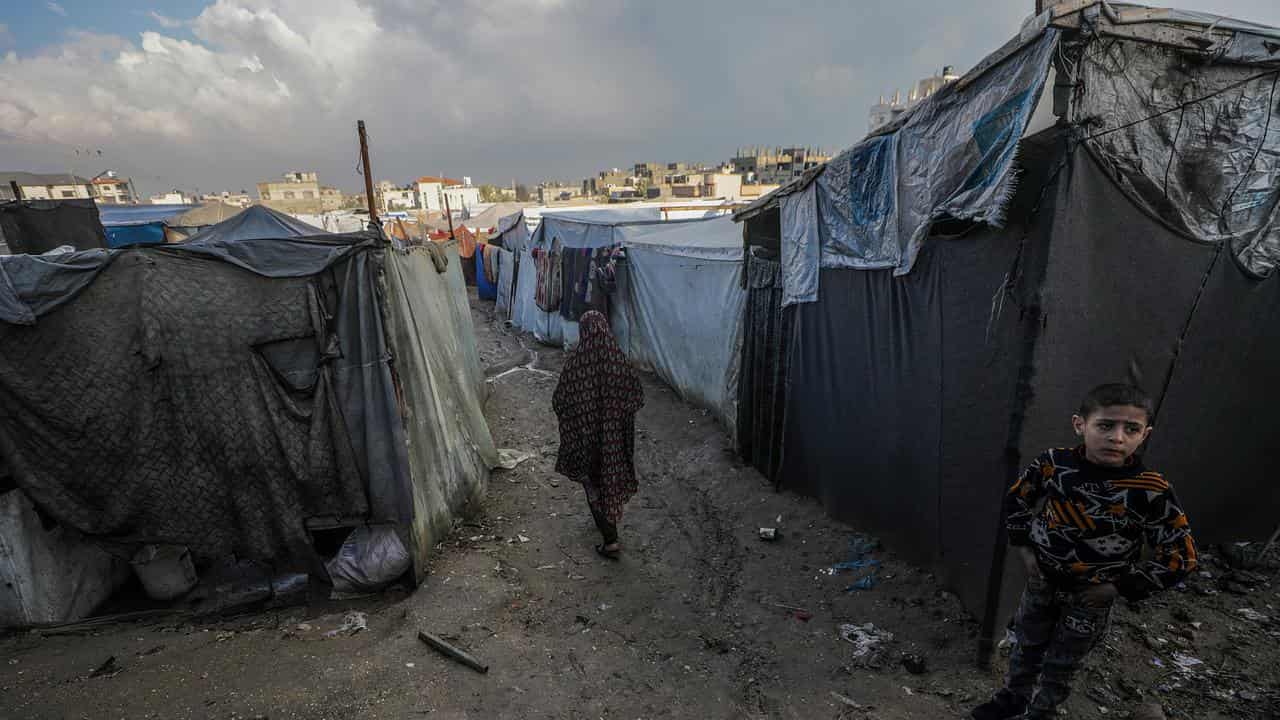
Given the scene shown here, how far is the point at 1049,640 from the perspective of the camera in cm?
215

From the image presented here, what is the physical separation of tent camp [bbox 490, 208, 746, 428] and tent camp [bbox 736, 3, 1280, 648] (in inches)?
102

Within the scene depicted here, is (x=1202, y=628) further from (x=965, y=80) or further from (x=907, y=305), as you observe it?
(x=965, y=80)

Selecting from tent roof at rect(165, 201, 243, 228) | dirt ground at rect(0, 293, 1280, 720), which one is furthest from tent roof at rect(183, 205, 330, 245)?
tent roof at rect(165, 201, 243, 228)

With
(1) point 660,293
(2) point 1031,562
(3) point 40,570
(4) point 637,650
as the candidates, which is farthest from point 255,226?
(2) point 1031,562

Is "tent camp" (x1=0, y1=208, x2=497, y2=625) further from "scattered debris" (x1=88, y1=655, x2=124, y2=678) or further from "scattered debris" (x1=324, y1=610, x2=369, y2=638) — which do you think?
"scattered debris" (x1=88, y1=655, x2=124, y2=678)

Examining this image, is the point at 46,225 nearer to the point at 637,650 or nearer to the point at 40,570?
the point at 40,570

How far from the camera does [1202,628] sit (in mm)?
2783

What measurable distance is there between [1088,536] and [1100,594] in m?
0.19

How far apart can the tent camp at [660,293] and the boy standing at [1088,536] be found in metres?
3.81

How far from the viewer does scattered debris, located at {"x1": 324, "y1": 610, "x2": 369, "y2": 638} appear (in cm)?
315

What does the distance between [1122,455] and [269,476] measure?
4.40 metres

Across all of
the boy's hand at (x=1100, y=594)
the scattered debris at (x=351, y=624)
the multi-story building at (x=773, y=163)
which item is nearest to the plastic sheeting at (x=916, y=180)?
the boy's hand at (x=1100, y=594)

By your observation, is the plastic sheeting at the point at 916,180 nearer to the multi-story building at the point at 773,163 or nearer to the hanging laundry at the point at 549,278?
the hanging laundry at the point at 549,278

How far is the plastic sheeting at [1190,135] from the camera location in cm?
224
